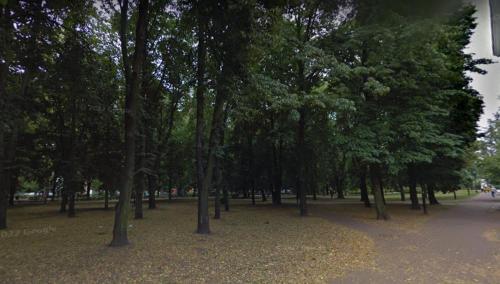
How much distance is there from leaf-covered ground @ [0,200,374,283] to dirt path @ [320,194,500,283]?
511mm

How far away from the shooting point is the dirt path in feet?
22.6

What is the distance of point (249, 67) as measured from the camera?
1112 cm

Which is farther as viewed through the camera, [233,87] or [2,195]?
[2,195]

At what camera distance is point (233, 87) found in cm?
1082

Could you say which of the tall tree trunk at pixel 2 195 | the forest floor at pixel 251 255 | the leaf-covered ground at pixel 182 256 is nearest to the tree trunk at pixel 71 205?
the tall tree trunk at pixel 2 195

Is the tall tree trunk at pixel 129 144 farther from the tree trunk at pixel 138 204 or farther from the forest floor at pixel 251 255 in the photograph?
the tree trunk at pixel 138 204

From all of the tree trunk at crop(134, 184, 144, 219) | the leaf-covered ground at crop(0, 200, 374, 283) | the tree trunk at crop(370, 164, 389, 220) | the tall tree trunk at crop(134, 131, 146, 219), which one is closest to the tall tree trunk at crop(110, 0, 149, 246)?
the leaf-covered ground at crop(0, 200, 374, 283)

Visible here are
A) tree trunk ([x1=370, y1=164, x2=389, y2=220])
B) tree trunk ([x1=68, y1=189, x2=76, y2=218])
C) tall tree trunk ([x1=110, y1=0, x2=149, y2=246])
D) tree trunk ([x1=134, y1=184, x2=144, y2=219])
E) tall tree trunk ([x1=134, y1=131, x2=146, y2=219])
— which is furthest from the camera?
tree trunk ([x1=68, y1=189, x2=76, y2=218])

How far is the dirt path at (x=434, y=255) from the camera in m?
6.88

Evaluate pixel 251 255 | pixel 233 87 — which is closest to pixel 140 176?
pixel 233 87

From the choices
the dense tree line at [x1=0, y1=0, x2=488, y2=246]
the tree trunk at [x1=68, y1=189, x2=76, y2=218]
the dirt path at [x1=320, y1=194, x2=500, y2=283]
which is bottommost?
the dirt path at [x1=320, y1=194, x2=500, y2=283]

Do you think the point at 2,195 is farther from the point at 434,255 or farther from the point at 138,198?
the point at 434,255

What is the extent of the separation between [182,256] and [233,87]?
5.20m

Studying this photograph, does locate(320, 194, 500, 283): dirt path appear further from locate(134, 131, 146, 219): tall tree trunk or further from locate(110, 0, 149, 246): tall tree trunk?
locate(134, 131, 146, 219): tall tree trunk
